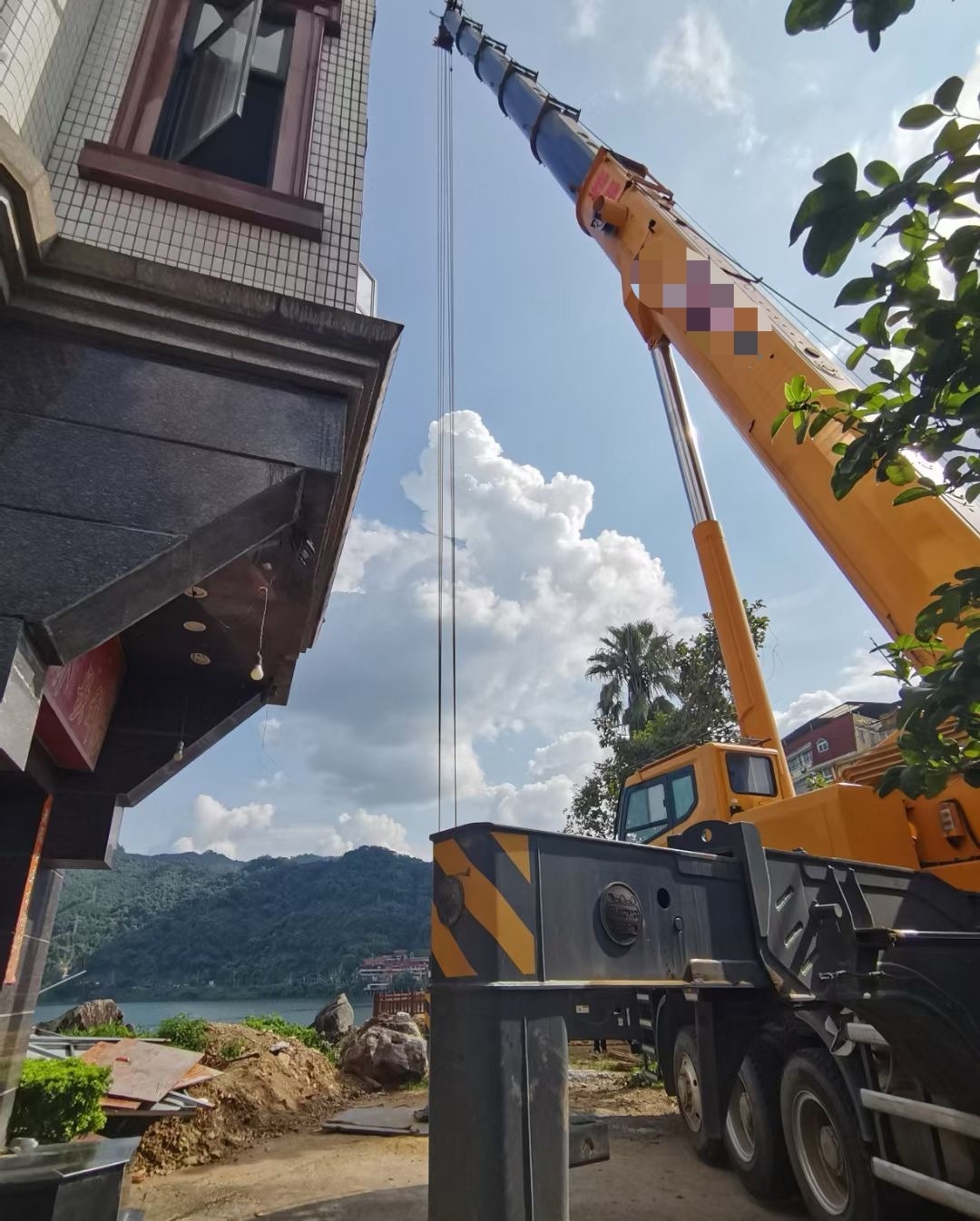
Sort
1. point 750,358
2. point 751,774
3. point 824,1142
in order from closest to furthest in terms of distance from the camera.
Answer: point 824,1142, point 750,358, point 751,774

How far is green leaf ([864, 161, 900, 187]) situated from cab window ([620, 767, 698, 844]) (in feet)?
20.7

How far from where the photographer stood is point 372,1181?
628 cm

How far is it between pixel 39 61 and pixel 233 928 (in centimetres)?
7407

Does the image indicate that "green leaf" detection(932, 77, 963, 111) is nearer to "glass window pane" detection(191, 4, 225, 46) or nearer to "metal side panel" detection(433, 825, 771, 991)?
"metal side panel" detection(433, 825, 771, 991)

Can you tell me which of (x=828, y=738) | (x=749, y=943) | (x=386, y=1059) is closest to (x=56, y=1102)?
(x=749, y=943)

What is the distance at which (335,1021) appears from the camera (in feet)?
50.8

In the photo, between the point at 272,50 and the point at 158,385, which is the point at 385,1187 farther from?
the point at 272,50

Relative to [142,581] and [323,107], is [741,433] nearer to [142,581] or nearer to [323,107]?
[323,107]

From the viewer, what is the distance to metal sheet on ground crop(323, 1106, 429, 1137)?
26.8 feet

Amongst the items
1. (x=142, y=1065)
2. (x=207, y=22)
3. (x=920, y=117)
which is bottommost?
(x=142, y=1065)

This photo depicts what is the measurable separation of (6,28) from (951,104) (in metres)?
4.63

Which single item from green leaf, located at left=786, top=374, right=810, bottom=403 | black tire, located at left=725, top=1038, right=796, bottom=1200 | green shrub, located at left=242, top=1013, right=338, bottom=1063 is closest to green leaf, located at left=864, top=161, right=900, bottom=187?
green leaf, located at left=786, top=374, right=810, bottom=403

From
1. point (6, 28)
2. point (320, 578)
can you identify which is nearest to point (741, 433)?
point (320, 578)

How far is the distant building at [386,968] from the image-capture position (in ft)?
125
